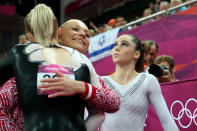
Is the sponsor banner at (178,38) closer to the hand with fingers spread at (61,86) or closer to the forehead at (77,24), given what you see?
the forehead at (77,24)

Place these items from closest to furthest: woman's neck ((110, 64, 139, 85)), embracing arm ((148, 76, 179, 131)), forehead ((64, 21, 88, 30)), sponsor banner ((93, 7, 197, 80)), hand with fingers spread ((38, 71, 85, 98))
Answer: hand with fingers spread ((38, 71, 85, 98))
forehead ((64, 21, 88, 30))
embracing arm ((148, 76, 179, 131))
woman's neck ((110, 64, 139, 85))
sponsor banner ((93, 7, 197, 80))

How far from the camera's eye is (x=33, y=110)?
1.98 metres

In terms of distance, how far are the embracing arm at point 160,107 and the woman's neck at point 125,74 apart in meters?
0.23

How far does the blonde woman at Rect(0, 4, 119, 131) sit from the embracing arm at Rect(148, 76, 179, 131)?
37.8 inches

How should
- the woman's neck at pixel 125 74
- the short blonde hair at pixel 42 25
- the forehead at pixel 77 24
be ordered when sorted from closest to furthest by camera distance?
the short blonde hair at pixel 42 25 < the forehead at pixel 77 24 < the woman's neck at pixel 125 74

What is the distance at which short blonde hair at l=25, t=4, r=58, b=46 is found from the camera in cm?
211

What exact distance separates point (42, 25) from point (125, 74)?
4.81ft

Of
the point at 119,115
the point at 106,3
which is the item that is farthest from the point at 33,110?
the point at 106,3

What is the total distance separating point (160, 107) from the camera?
9.96 ft

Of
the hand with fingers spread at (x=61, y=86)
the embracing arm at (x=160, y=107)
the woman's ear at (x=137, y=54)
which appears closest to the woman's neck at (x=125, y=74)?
the woman's ear at (x=137, y=54)

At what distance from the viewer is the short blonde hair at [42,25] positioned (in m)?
2.11

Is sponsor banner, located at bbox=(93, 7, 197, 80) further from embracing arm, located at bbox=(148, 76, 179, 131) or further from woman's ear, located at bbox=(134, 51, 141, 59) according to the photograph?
embracing arm, located at bbox=(148, 76, 179, 131)

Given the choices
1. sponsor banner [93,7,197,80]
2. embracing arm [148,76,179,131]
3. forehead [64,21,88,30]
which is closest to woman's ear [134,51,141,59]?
embracing arm [148,76,179,131]

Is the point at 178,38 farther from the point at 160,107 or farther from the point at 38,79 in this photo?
the point at 38,79
